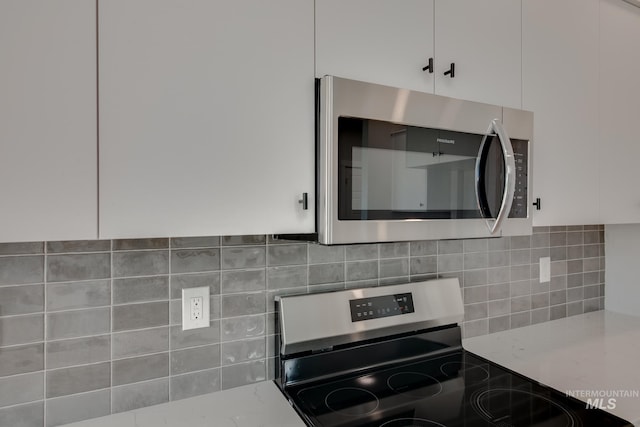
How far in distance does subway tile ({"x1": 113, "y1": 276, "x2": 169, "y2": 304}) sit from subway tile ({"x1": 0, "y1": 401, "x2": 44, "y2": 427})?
290 millimetres

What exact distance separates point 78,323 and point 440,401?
3.15ft

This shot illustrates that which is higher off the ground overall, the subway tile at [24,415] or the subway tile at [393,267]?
the subway tile at [393,267]

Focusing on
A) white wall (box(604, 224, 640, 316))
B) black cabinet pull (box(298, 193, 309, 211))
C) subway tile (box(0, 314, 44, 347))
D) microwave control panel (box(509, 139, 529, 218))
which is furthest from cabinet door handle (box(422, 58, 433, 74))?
white wall (box(604, 224, 640, 316))

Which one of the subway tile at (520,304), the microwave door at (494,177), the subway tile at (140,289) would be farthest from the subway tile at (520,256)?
the subway tile at (140,289)

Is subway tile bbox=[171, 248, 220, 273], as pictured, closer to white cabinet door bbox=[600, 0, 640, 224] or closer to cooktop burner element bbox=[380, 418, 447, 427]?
cooktop burner element bbox=[380, 418, 447, 427]

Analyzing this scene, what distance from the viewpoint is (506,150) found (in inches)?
40.5

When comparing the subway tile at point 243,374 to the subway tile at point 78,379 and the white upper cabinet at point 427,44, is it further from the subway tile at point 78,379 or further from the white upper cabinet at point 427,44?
the white upper cabinet at point 427,44

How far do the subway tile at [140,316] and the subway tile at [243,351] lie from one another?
19cm

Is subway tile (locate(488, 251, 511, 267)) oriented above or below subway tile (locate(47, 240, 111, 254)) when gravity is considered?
below

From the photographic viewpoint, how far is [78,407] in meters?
0.95

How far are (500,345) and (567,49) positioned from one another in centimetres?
110

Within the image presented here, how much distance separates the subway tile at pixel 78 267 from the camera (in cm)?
92

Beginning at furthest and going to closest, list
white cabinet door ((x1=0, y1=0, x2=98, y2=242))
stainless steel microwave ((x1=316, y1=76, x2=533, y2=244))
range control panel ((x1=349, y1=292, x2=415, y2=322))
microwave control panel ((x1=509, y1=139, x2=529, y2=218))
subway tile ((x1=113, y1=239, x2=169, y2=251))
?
range control panel ((x1=349, y1=292, x2=415, y2=322)) → microwave control panel ((x1=509, y1=139, x2=529, y2=218)) → subway tile ((x1=113, y1=239, x2=169, y2=251)) → stainless steel microwave ((x1=316, y1=76, x2=533, y2=244)) → white cabinet door ((x1=0, y1=0, x2=98, y2=242))

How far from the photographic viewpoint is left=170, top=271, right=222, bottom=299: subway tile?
105 centimetres
